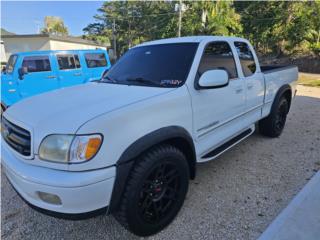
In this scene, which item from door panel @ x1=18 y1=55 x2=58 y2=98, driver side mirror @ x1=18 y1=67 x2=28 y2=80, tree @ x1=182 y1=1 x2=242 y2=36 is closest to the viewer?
driver side mirror @ x1=18 y1=67 x2=28 y2=80

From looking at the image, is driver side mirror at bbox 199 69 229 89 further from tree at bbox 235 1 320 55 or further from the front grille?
tree at bbox 235 1 320 55

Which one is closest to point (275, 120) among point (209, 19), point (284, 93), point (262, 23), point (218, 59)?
point (284, 93)

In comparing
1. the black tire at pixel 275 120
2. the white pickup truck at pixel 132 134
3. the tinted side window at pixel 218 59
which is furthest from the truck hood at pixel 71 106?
the black tire at pixel 275 120

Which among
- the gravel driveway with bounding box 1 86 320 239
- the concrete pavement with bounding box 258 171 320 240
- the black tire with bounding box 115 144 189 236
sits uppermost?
the black tire with bounding box 115 144 189 236

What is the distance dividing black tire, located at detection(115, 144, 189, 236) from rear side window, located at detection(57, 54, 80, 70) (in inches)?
262

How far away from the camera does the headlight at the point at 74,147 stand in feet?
6.34

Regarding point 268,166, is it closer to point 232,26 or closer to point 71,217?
point 71,217

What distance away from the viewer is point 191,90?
272 centimetres

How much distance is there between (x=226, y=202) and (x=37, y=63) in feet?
22.7

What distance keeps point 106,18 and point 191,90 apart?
51047 mm

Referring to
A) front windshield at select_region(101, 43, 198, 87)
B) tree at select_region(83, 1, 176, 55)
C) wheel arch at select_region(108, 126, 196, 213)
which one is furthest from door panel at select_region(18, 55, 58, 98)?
tree at select_region(83, 1, 176, 55)

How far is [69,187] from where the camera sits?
186 centimetres

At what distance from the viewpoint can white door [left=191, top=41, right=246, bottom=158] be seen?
2845mm

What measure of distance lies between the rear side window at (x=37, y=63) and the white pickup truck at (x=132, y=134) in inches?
197
